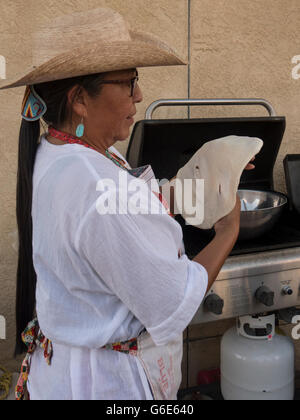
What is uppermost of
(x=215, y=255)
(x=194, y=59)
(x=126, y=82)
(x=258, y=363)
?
(x=194, y=59)

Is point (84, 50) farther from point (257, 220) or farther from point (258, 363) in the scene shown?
point (258, 363)

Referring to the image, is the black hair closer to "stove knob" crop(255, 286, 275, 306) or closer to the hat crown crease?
the hat crown crease

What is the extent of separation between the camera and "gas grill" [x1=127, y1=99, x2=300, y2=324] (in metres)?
1.57

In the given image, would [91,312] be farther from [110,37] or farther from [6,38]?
[6,38]

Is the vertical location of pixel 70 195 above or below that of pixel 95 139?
below

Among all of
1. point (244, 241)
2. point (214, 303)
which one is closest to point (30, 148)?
point (214, 303)

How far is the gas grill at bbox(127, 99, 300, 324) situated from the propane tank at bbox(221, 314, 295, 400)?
27 cm

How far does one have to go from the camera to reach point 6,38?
1743 millimetres

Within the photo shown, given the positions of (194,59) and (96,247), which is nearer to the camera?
(96,247)

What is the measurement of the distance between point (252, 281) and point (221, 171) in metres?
0.59

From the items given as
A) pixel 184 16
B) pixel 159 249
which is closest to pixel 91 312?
pixel 159 249

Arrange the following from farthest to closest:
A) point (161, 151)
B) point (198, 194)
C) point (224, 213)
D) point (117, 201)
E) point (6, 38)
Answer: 1. point (161, 151)
2. point (6, 38)
3. point (198, 194)
4. point (224, 213)
5. point (117, 201)

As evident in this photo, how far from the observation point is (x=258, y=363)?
6.02 feet

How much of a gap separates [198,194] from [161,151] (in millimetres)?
638
